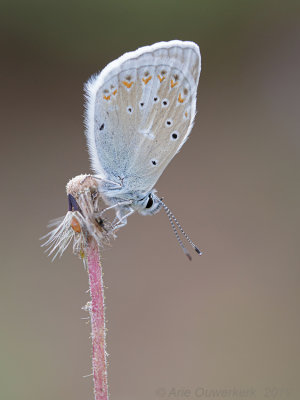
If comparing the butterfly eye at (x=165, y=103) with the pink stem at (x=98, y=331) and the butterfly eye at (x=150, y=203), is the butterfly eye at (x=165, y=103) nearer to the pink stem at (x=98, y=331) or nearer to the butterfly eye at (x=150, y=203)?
the butterfly eye at (x=150, y=203)

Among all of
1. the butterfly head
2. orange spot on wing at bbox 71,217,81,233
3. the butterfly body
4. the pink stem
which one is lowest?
the pink stem

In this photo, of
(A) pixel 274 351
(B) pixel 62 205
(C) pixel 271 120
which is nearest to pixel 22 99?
(B) pixel 62 205

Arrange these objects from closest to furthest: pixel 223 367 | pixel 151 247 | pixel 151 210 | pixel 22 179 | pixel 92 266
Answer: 1. pixel 92 266
2. pixel 151 210
3. pixel 223 367
4. pixel 151 247
5. pixel 22 179

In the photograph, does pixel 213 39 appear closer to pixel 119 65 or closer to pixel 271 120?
pixel 271 120

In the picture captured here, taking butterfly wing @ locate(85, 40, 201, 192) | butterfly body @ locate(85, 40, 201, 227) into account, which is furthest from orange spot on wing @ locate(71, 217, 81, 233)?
butterfly wing @ locate(85, 40, 201, 192)

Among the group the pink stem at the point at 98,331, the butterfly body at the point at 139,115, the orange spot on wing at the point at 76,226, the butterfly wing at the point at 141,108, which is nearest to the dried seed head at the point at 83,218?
the orange spot on wing at the point at 76,226

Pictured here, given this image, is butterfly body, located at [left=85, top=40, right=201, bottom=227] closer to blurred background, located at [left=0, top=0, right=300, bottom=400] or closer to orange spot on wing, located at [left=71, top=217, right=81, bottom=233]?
orange spot on wing, located at [left=71, top=217, right=81, bottom=233]

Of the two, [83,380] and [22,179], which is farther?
[22,179]
